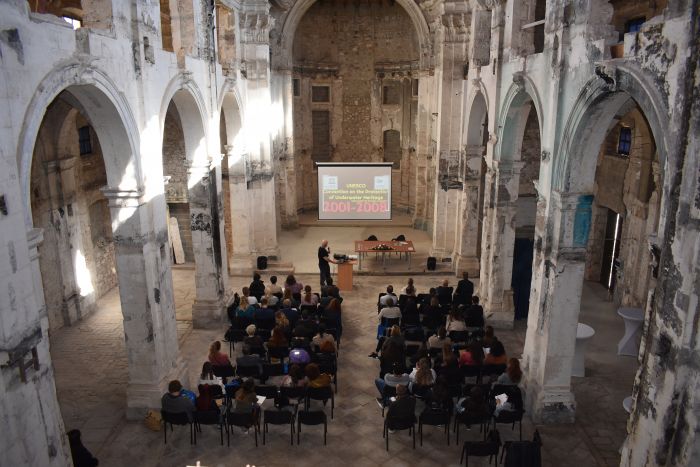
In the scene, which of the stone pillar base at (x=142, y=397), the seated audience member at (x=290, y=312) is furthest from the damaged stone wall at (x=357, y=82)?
the stone pillar base at (x=142, y=397)

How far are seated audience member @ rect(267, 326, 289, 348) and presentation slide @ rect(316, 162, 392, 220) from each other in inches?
339

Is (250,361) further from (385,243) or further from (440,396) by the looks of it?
(385,243)

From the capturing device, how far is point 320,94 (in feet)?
83.6

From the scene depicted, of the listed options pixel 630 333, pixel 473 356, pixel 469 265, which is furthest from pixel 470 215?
pixel 473 356

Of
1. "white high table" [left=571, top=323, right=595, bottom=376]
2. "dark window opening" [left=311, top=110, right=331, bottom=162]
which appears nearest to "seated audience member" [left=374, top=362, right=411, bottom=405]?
"white high table" [left=571, top=323, right=595, bottom=376]

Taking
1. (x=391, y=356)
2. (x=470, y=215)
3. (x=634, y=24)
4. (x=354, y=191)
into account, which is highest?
(x=634, y=24)

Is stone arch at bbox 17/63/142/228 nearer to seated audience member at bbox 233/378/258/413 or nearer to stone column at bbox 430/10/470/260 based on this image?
seated audience member at bbox 233/378/258/413

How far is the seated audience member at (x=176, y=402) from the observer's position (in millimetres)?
8953

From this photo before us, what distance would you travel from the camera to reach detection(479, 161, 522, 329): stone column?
42.9 feet

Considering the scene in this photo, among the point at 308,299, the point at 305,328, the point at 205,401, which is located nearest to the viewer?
the point at 205,401

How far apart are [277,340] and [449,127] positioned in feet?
34.5

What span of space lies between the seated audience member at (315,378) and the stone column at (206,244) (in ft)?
16.5

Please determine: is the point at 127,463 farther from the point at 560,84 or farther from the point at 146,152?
the point at 560,84

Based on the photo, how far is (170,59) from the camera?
10.6 meters
